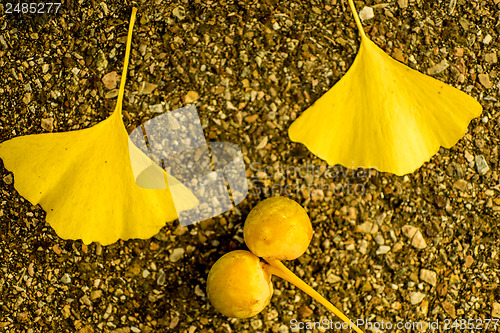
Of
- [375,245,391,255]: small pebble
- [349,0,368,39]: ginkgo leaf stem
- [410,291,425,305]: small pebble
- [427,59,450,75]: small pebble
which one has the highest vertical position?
[349,0,368,39]: ginkgo leaf stem

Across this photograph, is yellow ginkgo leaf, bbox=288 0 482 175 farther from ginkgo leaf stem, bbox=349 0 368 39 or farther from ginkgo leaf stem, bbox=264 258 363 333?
ginkgo leaf stem, bbox=264 258 363 333

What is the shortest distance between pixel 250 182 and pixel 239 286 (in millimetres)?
222

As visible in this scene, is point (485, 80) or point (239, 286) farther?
point (485, 80)

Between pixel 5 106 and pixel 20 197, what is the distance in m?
0.18

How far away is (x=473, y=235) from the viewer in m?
0.88

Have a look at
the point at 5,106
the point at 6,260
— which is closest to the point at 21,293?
the point at 6,260

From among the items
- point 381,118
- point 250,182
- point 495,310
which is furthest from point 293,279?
point 495,310

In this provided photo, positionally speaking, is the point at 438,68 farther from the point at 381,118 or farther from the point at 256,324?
the point at 256,324

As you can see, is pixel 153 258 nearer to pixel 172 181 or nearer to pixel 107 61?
pixel 172 181

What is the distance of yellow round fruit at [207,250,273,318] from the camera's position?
0.71 m

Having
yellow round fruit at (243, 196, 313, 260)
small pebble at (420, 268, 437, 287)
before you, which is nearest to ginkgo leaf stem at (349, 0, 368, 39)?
yellow round fruit at (243, 196, 313, 260)

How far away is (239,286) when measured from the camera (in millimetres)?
707

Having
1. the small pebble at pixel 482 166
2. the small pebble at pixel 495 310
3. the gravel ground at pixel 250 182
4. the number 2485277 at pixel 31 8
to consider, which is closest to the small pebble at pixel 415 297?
the gravel ground at pixel 250 182

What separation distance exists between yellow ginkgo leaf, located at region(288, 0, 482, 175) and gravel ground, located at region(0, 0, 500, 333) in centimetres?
4
